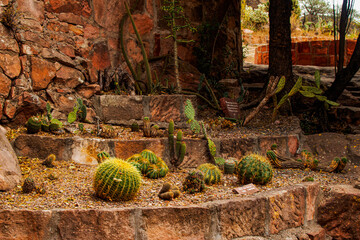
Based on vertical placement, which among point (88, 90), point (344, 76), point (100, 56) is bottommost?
point (88, 90)

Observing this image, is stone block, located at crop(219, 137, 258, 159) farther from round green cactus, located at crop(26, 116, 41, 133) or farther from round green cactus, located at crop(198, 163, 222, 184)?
round green cactus, located at crop(26, 116, 41, 133)

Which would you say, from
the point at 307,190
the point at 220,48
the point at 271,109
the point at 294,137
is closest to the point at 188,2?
the point at 220,48

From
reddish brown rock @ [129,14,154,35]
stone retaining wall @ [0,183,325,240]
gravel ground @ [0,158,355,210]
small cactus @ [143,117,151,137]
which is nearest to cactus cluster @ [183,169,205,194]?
gravel ground @ [0,158,355,210]

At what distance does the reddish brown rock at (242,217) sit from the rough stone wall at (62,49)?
2.24 metres

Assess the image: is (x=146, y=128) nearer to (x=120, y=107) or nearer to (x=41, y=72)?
(x=120, y=107)

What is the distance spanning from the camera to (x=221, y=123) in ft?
15.1

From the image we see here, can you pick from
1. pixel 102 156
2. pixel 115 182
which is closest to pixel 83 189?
pixel 115 182

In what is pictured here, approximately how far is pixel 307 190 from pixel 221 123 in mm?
1681

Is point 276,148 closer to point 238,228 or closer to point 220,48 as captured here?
point 238,228

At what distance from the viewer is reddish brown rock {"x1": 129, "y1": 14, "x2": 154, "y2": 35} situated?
200 inches

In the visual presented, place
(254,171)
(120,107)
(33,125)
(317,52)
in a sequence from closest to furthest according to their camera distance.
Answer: (254,171) → (33,125) → (120,107) → (317,52)

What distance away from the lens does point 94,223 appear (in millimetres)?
2361

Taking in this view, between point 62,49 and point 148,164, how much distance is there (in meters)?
1.82

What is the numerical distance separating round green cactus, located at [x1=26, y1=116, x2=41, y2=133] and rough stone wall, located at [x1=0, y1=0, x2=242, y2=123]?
0.24 m
